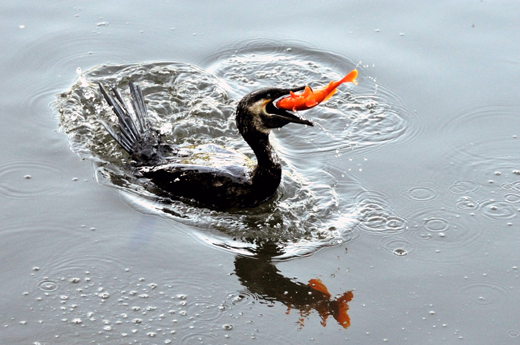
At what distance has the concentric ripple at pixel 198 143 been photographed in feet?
18.3

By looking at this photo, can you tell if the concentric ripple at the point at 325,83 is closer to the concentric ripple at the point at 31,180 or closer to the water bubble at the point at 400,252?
the water bubble at the point at 400,252

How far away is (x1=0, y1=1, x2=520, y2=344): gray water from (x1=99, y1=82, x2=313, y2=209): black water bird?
175 millimetres

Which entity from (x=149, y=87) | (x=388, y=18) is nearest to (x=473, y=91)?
(x=388, y=18)

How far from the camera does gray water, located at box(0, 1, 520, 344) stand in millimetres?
4754

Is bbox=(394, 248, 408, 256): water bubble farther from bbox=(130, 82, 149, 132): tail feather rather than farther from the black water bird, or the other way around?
bbox=(130, 82, 149, 132): tail feather

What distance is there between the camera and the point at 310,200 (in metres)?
5.91

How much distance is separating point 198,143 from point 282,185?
39.7 inches

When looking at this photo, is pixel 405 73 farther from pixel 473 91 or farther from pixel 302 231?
pixel 302 231

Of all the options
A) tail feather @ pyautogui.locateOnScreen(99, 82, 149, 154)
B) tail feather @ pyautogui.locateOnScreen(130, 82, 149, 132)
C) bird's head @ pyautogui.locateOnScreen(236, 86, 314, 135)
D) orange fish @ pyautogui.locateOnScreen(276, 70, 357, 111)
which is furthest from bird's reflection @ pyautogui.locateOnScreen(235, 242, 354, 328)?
tail feather @ pyautogui.locateOnScreen(130, 82, 149, 132)

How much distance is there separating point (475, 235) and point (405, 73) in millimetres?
2580

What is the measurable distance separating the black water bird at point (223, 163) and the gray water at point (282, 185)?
0.17 metres

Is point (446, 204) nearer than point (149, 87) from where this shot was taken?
Yes

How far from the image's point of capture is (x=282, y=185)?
6.11 metres

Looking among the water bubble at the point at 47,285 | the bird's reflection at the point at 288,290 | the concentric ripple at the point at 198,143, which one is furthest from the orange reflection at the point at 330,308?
the water bubble at the point at 47,285
